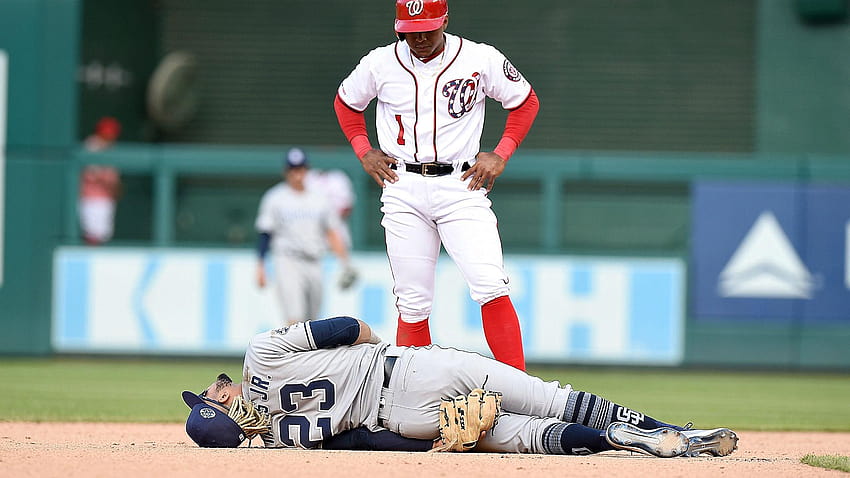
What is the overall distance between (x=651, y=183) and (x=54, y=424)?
6.18 m

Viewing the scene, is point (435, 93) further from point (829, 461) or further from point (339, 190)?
point (339, 190)

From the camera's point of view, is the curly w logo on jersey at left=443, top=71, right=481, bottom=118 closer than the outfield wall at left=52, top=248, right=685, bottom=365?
Yes

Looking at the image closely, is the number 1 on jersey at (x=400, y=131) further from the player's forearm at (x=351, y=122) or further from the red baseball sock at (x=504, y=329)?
the red baseball sock at (x=504, y=329)

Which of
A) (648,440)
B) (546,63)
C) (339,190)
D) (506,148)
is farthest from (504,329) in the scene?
(546,63)

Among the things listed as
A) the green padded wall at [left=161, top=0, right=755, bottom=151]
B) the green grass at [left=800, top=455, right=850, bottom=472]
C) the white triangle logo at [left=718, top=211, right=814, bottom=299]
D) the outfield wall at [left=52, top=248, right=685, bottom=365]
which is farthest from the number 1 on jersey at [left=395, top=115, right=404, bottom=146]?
the green padded wall at [left=161, top=0, right=755, bottom=151]

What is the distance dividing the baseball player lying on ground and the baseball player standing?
22.0 inches

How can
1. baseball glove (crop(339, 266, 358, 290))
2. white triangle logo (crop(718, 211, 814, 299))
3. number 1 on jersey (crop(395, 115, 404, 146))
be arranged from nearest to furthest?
1. number 1 on jersey (crop(395, 115, 404, 146))
2. baseball glove (crop(339, 266, 358, 290))
3. white triangle logo (crop(718, 211, 814, 299))

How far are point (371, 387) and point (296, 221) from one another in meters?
5.06

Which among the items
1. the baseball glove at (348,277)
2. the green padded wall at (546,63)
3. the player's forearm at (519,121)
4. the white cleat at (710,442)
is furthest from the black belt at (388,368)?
the green padded wall at (546,63)

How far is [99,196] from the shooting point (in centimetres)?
1251

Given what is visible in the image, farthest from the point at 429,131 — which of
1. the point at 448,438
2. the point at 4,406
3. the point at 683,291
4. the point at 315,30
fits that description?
the point at 315,30

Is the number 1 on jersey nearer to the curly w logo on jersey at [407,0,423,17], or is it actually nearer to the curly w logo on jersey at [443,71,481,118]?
Result: the curly w logo on jersey at [443,71,481,118]

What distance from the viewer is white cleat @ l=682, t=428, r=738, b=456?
4777mm

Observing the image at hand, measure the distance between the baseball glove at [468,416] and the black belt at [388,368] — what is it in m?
0.23
